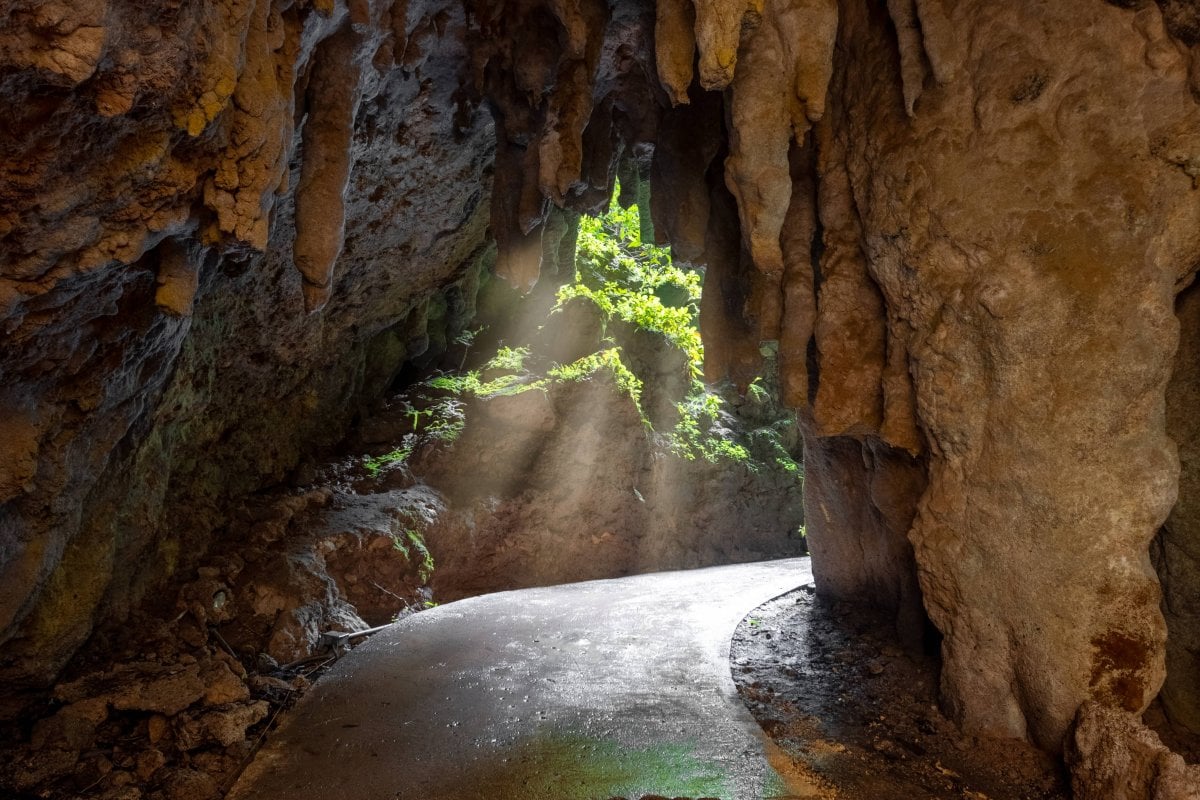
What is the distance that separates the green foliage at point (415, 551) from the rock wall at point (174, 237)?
214cm

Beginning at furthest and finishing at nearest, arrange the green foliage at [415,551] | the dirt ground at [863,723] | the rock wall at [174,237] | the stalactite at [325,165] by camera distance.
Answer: the green foliage at [415,551] < the stalactite at [325,165] < the dirt ground at [863,723] < the rock wall at [174,237]

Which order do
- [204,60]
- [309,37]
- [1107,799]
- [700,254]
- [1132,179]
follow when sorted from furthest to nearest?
[700,254] → [309,37] → [1132,179] → [1107,799] → [204,60]

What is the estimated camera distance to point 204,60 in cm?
371

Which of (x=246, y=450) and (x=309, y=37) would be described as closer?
(x=309, y=37)

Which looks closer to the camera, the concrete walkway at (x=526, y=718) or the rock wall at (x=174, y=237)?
the rock wall at (x=174, y=237)

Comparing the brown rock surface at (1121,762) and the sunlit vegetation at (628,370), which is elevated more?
the sunlit vegetation at (628,370)

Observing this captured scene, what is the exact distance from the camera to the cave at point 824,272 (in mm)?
3914

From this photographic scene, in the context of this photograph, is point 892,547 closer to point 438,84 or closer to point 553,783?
point 553,783

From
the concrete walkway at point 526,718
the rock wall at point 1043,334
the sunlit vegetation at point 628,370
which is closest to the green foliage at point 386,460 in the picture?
the sunlit vegetation at point 628,370

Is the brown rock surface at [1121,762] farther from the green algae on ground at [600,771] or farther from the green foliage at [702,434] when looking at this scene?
the green foliage at [702,434]

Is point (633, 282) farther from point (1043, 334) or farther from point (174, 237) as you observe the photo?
point (174, 237)

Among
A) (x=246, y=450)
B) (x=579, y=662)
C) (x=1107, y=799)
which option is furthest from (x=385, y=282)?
(x=1107, y=799)

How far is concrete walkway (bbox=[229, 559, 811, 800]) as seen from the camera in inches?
175

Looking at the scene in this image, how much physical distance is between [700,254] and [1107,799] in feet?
20.9
